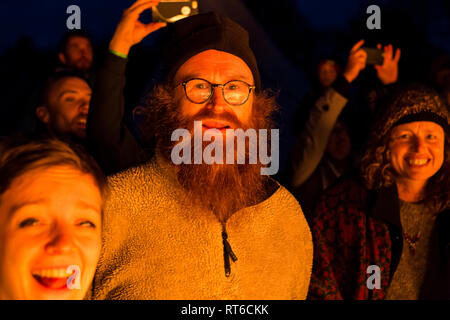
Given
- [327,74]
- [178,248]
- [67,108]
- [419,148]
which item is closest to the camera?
[178,248]

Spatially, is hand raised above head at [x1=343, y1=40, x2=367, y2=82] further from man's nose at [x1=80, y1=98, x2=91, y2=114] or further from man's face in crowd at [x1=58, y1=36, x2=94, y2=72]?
man's face in crowd at [x1=58, y1=36, x2=94, y2=72]

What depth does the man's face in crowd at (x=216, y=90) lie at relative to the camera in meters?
1.30

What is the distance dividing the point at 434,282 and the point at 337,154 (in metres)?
0.92

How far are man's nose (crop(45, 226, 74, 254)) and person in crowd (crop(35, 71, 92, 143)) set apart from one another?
835mm

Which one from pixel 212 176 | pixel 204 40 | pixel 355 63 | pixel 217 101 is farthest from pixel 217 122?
pixel 355 63

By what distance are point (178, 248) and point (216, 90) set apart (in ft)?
1.57

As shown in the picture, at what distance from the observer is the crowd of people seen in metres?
1.02

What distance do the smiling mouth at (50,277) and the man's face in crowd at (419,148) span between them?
1324 millimetres

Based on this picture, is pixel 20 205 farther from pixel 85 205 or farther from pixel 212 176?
pixel 212 176

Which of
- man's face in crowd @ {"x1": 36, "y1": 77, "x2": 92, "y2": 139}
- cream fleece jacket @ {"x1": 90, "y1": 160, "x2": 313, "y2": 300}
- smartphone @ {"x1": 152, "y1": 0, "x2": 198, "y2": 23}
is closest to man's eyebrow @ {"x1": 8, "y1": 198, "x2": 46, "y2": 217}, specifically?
cream fleece jacket @ {"x1": 90, "y1": 160, "x2": 313, "y2": 300}

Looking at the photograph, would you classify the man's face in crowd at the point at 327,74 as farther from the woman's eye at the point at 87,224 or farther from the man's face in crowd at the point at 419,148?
the woman's eye at the point at 87,224

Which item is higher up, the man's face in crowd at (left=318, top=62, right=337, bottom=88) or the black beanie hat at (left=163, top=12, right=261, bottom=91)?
the man's face in crowd at (left=318, top=62, right=337, bottom=88)

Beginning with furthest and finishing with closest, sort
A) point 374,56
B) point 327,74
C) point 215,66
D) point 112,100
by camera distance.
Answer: point 327,74 < point 374,56 < point 112,100 < point 215,66

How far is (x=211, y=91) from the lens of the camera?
1.32 meters
